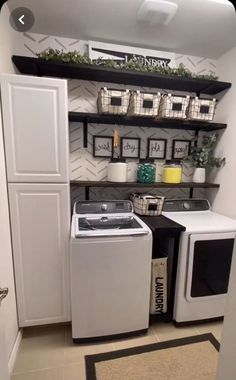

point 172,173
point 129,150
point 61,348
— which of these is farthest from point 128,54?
point 61,348

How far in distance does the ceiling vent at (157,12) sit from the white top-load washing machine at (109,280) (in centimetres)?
165

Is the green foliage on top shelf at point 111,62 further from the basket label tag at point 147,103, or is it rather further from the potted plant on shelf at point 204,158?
the potted plant on shelf at point 204,158

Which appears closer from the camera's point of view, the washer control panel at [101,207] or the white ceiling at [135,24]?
the white ceiling at [135,24]

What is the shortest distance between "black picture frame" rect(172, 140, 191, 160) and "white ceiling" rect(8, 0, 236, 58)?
0.93 m

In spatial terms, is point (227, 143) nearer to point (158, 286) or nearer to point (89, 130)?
point (89, 130)

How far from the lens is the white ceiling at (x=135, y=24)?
5.18 ft

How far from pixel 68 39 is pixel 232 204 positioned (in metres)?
2.28

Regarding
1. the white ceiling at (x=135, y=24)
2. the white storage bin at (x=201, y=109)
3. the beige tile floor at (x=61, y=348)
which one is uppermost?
the white ceiling at (x=135, y=24)

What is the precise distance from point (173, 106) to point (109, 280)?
5.37ft

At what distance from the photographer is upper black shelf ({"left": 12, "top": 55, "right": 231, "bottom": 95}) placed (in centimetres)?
177

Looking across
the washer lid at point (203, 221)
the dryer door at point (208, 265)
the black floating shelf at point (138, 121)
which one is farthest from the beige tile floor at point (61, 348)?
the black floating shelf at point (138, 121)

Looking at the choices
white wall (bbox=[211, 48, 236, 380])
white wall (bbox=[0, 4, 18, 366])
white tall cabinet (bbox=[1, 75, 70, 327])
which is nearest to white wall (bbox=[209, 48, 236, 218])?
white wall (bbox=[211, 48, 236, 380])

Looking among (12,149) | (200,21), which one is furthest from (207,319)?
(200,21)

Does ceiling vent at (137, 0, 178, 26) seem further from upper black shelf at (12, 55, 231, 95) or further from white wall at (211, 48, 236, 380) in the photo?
white wall at (211, 48, 236, 380)
